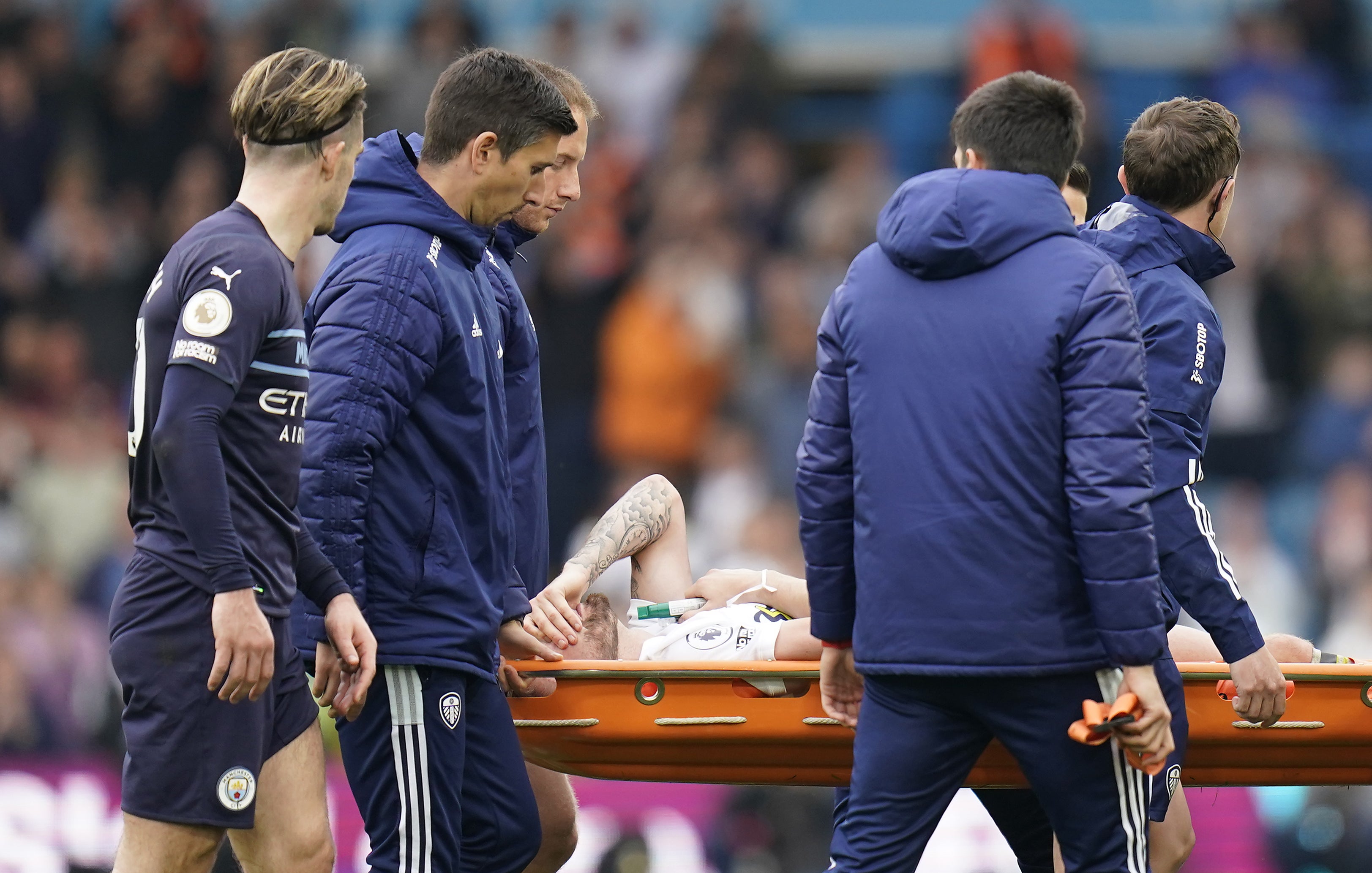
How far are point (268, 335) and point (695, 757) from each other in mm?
1781

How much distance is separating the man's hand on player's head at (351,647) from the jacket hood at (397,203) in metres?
0.90

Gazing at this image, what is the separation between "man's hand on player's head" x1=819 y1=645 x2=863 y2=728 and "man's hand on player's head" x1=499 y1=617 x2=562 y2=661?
2.51 ft

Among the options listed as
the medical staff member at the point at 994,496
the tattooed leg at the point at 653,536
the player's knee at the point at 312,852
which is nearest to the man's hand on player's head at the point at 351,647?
the player's knee at the point at 312,852

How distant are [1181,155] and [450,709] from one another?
222 cm

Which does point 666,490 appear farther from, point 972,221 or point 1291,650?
point 972,221

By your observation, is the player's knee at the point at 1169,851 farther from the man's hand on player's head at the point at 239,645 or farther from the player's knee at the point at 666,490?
the man's hand on player's head at the point at 239,645

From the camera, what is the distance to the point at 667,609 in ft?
17.7

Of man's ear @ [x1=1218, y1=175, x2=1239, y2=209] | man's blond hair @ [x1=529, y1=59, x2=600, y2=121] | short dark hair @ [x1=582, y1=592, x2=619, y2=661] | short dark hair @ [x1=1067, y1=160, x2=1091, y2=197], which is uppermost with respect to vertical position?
man's blond hair @ [x1=529, y1=59, x2=600, y2=121]

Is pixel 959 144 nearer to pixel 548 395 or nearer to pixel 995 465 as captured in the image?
pixel 995 465

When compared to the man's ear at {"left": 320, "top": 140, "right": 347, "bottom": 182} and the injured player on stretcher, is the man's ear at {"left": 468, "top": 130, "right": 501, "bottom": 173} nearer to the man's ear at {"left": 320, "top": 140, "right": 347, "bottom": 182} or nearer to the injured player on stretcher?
the man's ear at {"left": 320, "top": 140, "right": 347, "bottom": 182}

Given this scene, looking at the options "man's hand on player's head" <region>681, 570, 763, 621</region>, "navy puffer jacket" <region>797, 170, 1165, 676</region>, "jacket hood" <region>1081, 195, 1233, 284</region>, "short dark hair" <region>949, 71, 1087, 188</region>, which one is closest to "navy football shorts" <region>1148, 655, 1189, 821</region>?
"navy puffer jacket" <region>797, 170, 1165, 676</region>

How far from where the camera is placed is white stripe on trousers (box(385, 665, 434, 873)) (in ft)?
12.7

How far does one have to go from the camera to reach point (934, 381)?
145 inches

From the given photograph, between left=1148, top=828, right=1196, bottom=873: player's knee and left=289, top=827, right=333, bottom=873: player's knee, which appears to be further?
left=1148, top=828, right=1196, bottom=873: player's knee
